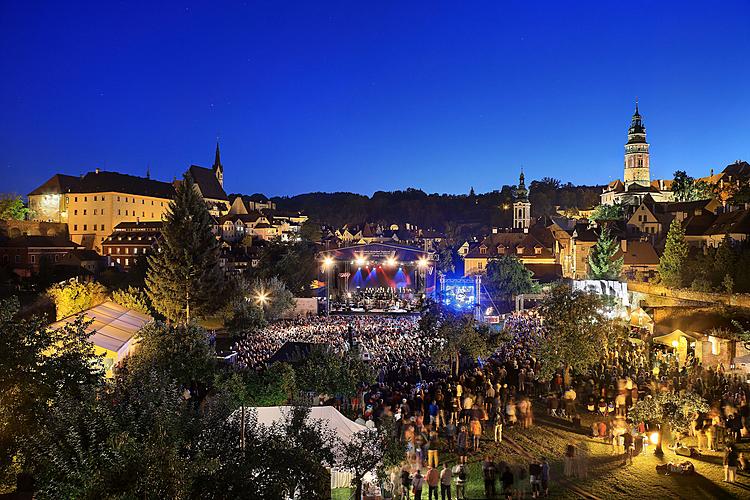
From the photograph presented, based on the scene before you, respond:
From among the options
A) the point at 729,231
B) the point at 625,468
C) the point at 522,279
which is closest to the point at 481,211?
the point at 522,279

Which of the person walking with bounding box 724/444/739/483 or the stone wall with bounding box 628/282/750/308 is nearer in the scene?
the person walking with bounding box 724/444/739/483

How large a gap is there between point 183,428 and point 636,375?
632 inches

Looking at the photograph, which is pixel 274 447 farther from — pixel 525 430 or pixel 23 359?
pixel 525 430

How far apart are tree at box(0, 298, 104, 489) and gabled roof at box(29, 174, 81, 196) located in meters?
75.7

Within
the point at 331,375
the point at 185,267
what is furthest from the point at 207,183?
the point at 331,375

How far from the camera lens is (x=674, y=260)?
3584cm

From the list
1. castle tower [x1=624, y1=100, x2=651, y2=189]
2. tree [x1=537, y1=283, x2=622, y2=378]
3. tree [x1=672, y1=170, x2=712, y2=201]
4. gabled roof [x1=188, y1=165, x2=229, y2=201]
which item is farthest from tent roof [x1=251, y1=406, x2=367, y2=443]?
gabled roof [x1=188, y1=165, x2=229, y2=201]

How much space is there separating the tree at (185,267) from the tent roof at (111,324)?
7661mm

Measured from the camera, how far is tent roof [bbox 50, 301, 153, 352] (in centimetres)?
1952

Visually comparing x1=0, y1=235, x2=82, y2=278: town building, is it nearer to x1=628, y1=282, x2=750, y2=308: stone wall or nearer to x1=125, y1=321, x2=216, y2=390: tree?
x1=125, y1=321, x2=216, y2=390: tree

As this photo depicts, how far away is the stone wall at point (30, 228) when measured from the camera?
62.8 m

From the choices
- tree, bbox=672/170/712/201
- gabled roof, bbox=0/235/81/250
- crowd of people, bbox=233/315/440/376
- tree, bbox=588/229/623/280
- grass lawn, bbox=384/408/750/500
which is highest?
tree, bbox=672/170/712/201

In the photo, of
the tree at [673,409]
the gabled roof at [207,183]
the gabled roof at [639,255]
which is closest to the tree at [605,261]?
the gabled roof at [639,255]

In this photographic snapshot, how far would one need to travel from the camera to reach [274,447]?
799 cm
